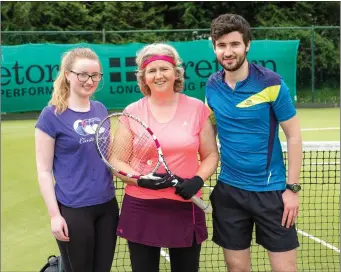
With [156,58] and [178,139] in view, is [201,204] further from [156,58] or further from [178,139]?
[156,58]

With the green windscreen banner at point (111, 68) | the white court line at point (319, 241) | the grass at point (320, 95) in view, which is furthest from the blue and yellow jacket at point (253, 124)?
the grass at point (320, 95)

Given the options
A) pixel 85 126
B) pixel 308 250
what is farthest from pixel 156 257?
pixel 308 250

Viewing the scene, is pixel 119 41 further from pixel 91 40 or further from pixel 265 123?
pixel 265 123

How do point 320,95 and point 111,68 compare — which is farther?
point 320,95

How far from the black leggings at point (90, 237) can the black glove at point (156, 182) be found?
297 millimetres

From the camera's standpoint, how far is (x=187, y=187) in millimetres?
2279

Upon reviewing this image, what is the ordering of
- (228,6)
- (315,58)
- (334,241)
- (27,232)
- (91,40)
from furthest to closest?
(228,6), (315,58), (91,40), (27,232), (334,241)

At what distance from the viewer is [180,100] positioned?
2469 mm

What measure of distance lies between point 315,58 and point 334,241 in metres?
11.2

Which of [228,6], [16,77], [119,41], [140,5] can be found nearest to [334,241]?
[16,77]

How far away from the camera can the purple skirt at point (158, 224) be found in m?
2.40

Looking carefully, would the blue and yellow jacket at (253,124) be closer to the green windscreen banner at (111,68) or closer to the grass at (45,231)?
the grass at (45,231)

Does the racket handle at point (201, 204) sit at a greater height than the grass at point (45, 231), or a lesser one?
greater

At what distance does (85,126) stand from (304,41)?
13.3 m
